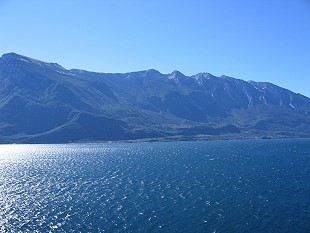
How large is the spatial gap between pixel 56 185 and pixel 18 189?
40.9 ft

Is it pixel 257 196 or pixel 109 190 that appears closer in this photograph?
pixel 257 196

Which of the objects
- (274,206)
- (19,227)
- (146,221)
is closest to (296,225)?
Result: (274,206)

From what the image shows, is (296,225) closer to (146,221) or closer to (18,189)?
(146,221)

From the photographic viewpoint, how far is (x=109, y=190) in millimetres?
100250

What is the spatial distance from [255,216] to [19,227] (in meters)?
51.5

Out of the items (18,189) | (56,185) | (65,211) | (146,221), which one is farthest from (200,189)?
(18,189)

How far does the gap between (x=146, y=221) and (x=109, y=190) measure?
109 ft

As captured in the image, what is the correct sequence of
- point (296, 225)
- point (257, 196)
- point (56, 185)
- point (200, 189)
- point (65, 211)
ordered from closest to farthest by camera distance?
point (296, 225) → point (65, 211) → point (257, 196) → point (200, 189) → point (56, 185)

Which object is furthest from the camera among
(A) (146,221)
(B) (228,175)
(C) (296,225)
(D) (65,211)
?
(B) (228,175)

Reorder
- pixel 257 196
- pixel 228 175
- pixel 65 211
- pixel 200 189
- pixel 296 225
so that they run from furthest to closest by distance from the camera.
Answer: pixel 228 175 < pixel 200 189 < pixel 257 196 < pixel 65 211 < pixel 296 225

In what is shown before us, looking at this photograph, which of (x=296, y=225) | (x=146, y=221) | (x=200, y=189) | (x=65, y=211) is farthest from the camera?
(x=200, y=189)

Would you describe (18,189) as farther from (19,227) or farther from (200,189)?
(200,189)

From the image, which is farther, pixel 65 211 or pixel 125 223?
pixel 65 211

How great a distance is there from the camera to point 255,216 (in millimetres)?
70625
